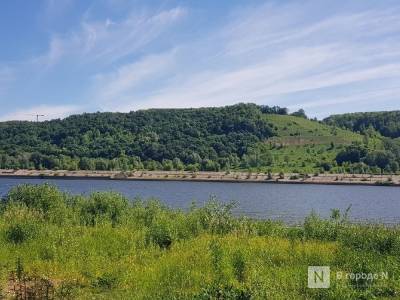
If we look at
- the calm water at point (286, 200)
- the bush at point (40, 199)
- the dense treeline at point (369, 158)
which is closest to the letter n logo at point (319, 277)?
the bush at point (40, 199)

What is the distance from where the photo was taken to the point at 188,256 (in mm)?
15523

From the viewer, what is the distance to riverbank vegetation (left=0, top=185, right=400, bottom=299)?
1180 cm

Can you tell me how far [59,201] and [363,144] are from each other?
188775 mm

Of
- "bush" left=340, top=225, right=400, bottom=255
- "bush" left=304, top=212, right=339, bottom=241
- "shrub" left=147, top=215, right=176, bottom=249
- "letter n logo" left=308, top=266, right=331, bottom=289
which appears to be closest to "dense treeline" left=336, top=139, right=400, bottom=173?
"bush" left=304, top=212, right=339, bottom=241

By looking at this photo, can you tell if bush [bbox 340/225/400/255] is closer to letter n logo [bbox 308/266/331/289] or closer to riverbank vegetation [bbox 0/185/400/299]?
riverbank vegetation [bbox 0/185/400/299]

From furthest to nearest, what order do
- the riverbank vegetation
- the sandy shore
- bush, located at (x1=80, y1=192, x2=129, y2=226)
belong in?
the sandy shore < bush, located at (x1=80, y1=192, x2=129, y2=226) < the riverbank vegetation

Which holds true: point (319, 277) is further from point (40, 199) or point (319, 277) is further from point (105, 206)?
point (40, 199)

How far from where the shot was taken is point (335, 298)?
11.0m

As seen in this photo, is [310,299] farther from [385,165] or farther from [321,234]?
[385,165]

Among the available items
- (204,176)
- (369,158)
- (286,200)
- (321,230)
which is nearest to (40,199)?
(321,230)

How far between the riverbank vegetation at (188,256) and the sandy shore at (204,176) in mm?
145631

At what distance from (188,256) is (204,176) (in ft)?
554

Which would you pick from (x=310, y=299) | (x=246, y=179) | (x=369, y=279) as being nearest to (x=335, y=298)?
(x=310, y=299)

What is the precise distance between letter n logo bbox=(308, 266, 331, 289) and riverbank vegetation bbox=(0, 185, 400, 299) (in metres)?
0.19
